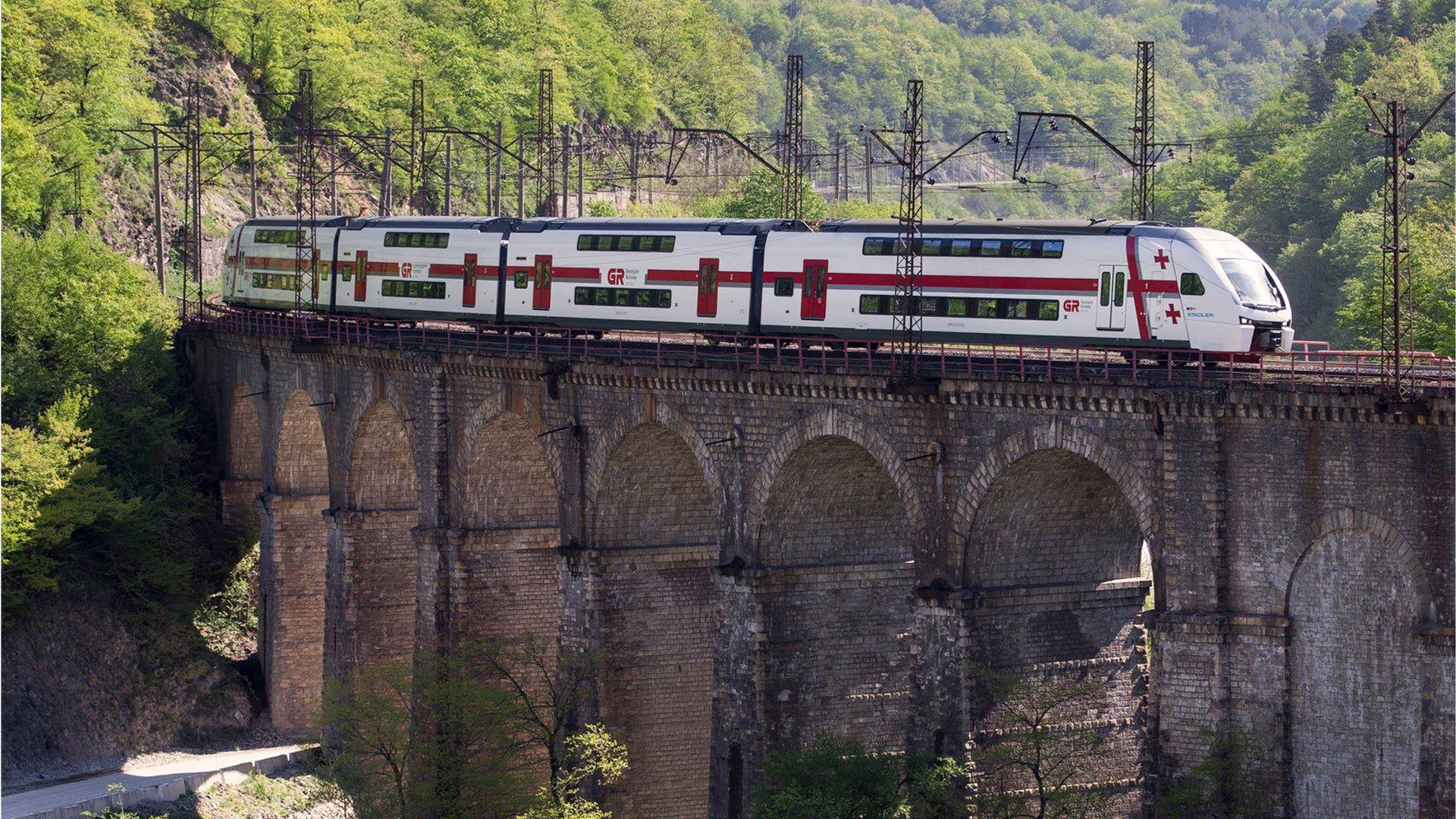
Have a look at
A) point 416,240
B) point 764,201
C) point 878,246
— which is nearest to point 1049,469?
point 878,246

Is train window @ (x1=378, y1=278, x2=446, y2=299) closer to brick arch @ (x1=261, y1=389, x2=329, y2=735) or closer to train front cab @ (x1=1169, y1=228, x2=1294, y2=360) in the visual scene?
brick arch @ (x1=261, y1=389, x2=329, y2=735)

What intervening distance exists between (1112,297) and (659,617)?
1555 cm

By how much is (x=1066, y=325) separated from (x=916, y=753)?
9823 mm

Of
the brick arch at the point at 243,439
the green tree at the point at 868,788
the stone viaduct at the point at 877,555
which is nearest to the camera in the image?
the stone viaduct at the point at 877,555

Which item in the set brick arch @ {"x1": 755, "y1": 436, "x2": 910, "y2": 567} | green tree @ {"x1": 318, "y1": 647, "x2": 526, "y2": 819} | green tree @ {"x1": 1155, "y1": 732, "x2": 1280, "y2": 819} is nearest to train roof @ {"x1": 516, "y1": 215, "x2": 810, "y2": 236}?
A: brick arch @ {"x1": 755, "y1": 436, "x2": 910, "y2": 567}

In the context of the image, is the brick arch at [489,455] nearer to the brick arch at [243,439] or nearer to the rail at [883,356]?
the rail at [883,356]

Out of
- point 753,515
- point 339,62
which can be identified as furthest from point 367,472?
point 339,62

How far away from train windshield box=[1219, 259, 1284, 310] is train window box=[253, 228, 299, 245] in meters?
39.6

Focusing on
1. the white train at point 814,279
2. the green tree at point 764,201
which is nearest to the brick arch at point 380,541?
the white train at point 814,279

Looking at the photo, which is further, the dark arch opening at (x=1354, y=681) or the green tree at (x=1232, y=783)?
the green tree at (x=1232, y=783)

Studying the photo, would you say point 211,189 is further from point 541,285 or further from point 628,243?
point 628,243

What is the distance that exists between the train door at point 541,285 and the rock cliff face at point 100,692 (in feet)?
69.1

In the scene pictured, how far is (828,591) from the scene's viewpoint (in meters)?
50.0

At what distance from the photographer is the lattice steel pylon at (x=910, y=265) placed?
47.1 m
